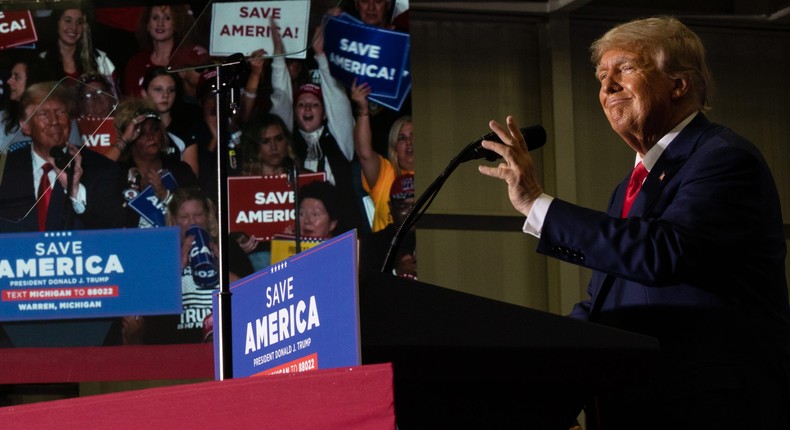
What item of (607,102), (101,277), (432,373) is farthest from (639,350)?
(101,277)

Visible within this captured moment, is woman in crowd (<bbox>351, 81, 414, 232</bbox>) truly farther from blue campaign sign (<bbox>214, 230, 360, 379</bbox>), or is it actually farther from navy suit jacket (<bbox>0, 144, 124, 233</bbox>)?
blue campaign sign (<bbox>214, 230, 360, 379</bbox>)

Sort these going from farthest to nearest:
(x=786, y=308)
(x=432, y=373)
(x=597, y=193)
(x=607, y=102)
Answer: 1. (x=597, y=193)
2. (x=607, y=102)
3. (x=786, y=308)
4. (x=432, y=373)

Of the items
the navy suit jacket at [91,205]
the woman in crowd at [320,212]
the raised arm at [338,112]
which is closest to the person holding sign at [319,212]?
the woman in crowd at [320,212]

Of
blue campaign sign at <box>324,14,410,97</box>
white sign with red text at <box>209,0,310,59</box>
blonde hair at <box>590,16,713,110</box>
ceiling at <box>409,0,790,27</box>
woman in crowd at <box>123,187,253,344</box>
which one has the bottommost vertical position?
woman in crowd at <box>123,187,253,344</box>

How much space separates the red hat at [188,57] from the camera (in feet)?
6.68

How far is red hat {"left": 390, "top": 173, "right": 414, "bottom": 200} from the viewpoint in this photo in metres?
5.82

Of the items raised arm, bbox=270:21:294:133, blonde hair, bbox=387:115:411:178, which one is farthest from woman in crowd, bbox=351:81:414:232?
raised arm, bbox=270:21:294:133

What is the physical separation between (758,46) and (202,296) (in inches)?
203

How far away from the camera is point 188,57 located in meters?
2.07

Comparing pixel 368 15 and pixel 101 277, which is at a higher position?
Answer: pixel 368 15

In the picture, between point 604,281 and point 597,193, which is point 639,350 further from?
point 597,193

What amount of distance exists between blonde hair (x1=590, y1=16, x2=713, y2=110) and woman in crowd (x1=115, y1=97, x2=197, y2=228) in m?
4.16

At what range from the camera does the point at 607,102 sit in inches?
76.7

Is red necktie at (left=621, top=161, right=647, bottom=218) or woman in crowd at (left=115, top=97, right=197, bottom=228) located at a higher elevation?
woman in crowd at (left=115, top=97, right=197, bottom=228)
